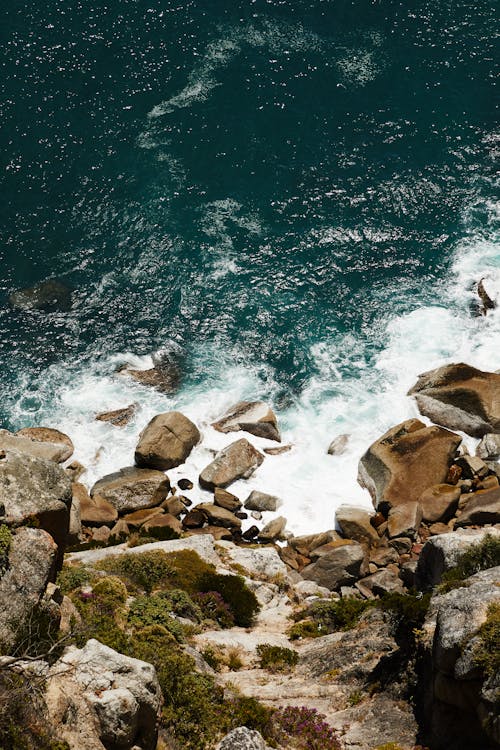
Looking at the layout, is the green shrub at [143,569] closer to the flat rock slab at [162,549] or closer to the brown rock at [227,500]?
the flat rock slab at [162,549]

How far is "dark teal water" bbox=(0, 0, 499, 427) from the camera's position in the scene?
177 feet

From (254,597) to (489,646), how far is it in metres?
14.6

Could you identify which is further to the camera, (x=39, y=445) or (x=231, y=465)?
(x=231, y=465)

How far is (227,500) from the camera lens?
4531cm

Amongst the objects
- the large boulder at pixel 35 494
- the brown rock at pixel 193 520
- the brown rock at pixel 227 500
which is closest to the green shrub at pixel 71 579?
the large boulder at pixel 35 494

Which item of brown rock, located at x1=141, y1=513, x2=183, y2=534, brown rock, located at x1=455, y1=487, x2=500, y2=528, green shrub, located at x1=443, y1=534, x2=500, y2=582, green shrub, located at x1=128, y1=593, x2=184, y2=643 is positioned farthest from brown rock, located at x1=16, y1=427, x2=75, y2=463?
green shrub, located at x1=443, y1=534, x2=500, y2=582

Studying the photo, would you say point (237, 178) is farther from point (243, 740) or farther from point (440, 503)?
point (243, 740)

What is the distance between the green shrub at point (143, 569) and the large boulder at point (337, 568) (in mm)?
8593

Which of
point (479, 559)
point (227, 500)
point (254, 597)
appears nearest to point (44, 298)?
point (227, 500)

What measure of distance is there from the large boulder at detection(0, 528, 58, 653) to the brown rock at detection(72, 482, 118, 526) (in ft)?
67.0

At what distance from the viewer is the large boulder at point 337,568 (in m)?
37.6

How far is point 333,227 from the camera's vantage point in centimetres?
5881

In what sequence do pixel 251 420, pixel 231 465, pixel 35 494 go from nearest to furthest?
pixel 35 494
pixel 231 465
pixel 251 420

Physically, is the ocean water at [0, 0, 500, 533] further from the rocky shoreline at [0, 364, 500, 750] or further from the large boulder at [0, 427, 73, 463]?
the rocky shoreline at [0, 364, 500, 750]
